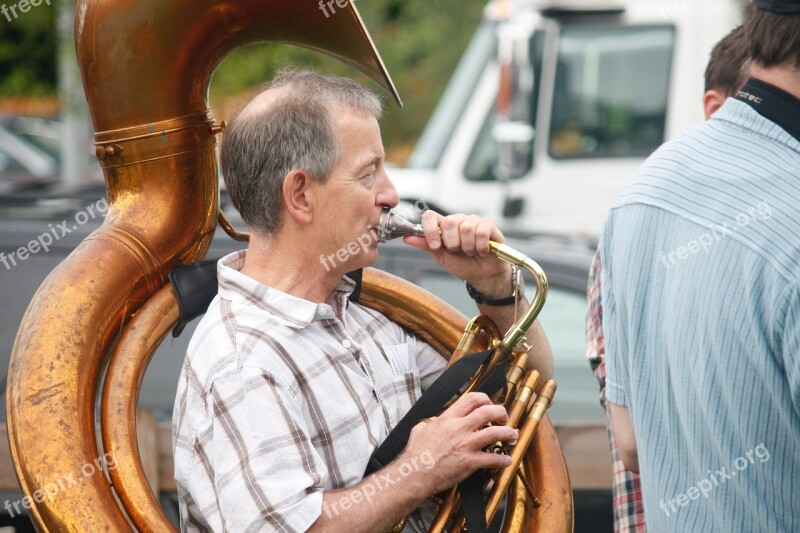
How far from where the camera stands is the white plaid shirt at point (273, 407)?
167 cm

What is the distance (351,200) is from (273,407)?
0.42 metres

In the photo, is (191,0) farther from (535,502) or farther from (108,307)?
(535,502)

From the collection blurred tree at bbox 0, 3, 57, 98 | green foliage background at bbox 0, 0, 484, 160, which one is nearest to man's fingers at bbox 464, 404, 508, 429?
blurred tree at bbox 0, 3, 57, 98

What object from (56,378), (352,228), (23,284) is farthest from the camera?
(23,284)

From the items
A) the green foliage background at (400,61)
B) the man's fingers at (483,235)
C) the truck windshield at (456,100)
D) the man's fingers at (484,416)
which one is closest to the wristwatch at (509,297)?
the man's fingers at (483,235)

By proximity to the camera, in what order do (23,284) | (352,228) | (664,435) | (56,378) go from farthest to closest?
(23,284) → (352,228) → (56,378) → (664,435)

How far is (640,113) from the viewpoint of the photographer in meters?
6.75

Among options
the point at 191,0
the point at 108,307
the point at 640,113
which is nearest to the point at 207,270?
the point at 108,307

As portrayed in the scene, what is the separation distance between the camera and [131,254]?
1.97 metres

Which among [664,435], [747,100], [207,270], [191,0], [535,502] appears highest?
[191,0]

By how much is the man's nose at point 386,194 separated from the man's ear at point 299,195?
0.12 metres

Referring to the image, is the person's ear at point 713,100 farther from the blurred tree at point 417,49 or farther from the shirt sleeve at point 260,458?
the blurred tree at point 417,49

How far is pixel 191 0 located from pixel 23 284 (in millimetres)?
1633

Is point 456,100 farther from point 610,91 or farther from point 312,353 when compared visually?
point 312,353
